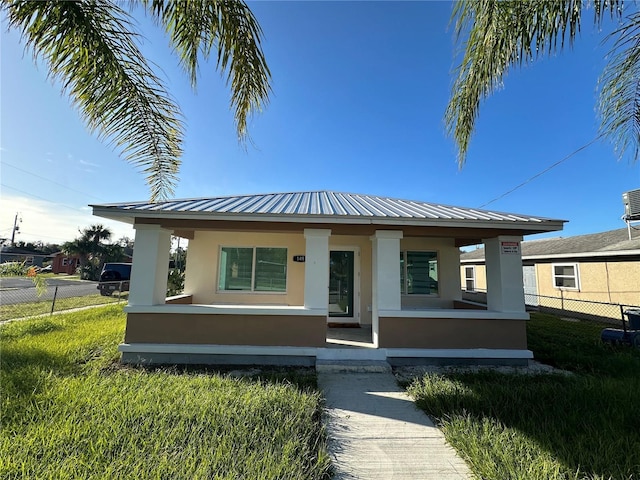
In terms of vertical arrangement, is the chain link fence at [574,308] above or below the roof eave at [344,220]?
below

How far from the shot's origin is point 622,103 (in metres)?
4.37

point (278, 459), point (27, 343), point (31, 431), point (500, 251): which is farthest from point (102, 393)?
point (500, 251)

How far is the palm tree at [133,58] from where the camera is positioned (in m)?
3.26

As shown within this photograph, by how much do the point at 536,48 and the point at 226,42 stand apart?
4175mm

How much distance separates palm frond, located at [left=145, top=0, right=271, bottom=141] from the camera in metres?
3.39

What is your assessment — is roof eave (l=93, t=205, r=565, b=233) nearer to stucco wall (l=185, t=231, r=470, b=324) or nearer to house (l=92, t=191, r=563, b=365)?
house (l=92, t=191, r=563, b=365)

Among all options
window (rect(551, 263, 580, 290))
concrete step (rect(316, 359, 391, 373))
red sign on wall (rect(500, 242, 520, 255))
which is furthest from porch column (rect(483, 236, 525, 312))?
window (rect(551, 263, 580, 290))

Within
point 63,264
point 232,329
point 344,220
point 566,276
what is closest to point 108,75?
point 344,220

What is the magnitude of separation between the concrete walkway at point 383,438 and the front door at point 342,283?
3.85m

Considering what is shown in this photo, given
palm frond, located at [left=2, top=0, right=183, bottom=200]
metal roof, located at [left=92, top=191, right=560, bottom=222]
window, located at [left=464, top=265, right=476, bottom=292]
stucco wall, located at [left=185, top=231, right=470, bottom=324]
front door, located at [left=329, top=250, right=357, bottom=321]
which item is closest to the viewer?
palm frond, located at [left=2, top=0, right=183, bottom=200]

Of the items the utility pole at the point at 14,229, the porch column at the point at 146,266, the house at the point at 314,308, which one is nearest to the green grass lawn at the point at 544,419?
the house at the point at 314,308

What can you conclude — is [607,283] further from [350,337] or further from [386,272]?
[350,337]

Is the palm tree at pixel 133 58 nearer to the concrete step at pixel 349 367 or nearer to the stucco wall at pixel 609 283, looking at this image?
the concrete step at pixel 349 367

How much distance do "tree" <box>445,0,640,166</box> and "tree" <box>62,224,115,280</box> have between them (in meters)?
39.5
